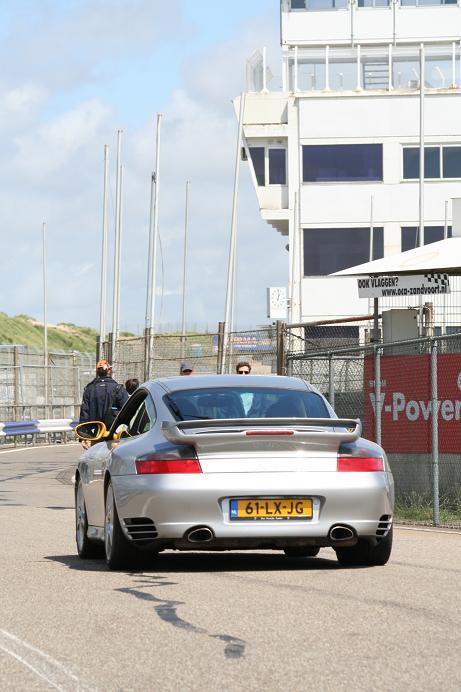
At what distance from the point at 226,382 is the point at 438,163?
44.7 metres

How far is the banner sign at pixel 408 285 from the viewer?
19.7 meters

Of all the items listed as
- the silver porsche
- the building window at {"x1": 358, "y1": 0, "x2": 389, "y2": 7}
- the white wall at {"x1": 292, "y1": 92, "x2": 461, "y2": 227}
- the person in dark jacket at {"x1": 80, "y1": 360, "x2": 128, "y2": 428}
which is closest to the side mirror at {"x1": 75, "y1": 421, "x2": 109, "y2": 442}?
the silver porsche

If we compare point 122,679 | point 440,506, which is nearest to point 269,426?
point 122,679

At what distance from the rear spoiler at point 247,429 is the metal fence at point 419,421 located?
478 centimetres

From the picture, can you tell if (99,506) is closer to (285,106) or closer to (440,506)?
(440,506)

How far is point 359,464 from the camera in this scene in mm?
10578

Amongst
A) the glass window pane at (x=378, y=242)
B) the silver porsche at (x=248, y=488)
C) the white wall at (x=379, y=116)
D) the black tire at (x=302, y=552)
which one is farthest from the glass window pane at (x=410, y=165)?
the silver porsche at (x=248, y=488)

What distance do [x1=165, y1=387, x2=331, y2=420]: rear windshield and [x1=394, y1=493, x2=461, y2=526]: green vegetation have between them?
441 centimetres

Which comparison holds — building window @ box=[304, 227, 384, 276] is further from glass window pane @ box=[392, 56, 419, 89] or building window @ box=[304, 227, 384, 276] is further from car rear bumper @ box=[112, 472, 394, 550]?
car rear bumper @ box=[112, 472, 394, 550]

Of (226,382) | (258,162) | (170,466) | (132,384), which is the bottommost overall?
(170,466)

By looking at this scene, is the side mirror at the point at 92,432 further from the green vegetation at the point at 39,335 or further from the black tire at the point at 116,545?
the green vegetation at the point at 39,335

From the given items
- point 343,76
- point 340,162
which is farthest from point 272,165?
point 343,76

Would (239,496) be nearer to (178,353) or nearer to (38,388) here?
(178,353)

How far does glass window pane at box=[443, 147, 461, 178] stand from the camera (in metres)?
54.9
